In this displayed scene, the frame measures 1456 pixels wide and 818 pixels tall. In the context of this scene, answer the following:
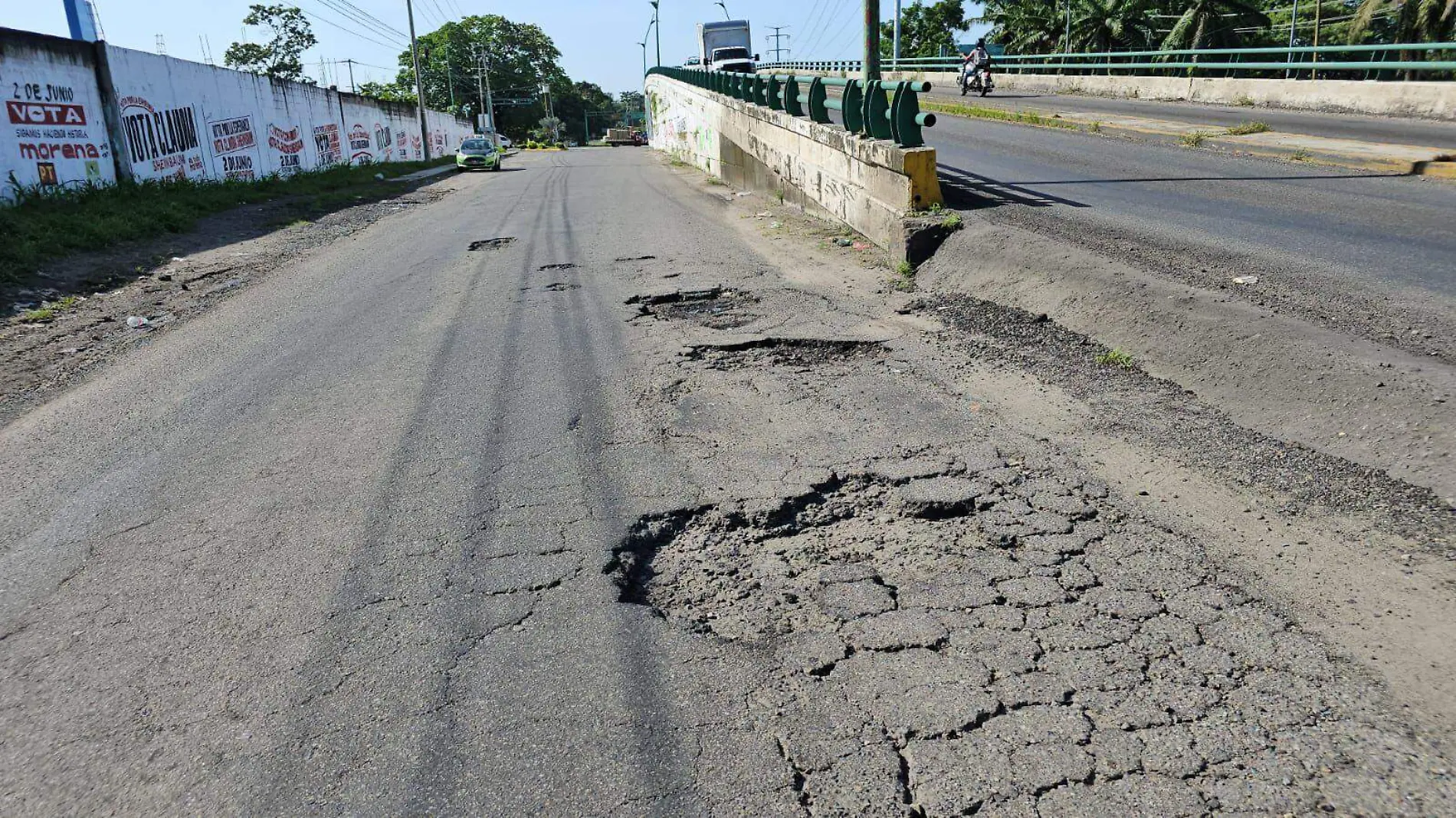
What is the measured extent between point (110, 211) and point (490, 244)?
627 cm

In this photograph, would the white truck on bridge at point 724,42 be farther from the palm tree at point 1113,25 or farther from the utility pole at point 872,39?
the utility pole at point 872,39

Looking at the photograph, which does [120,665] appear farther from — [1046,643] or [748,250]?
[748,250]

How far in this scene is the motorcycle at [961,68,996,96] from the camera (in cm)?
3133

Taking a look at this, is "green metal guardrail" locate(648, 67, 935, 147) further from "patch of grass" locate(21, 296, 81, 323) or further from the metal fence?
"patch of grass" locate(21, 296, 81, 323)

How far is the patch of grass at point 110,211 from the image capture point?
1070cm

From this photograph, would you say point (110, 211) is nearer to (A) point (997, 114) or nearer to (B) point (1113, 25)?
(A) point (997, 114)

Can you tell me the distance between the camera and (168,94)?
1902cm

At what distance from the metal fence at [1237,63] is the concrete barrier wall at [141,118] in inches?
512

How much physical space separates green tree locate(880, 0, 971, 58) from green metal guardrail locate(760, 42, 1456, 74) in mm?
20424

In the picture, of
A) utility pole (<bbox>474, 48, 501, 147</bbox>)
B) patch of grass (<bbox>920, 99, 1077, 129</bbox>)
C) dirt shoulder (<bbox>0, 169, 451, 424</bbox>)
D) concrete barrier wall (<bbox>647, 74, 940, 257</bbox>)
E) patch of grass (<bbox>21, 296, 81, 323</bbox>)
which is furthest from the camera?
utility pole (<bbox>474, 48, 501, 147</bbox>)

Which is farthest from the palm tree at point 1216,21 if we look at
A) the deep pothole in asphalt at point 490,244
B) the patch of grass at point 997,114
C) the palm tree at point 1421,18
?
the deep pothole in asphalt at point 490,244

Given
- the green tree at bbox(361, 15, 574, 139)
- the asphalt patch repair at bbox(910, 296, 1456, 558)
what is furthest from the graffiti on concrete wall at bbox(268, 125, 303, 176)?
the green tree at bbox(361, 15, 574, 139)

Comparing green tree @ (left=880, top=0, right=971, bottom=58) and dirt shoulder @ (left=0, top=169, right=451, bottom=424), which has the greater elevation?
green tree @ (left=880, top=0, right=971, bottom=58)

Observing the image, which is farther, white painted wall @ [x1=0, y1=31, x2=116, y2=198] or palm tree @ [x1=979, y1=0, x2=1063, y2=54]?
palm tree @ [x1=979, y1=0, x2=1063, y2=54]
